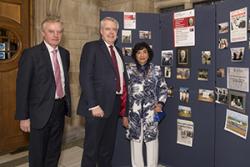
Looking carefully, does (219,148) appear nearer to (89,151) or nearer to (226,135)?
(226,135)

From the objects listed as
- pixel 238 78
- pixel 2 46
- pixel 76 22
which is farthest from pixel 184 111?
pixel 2 46

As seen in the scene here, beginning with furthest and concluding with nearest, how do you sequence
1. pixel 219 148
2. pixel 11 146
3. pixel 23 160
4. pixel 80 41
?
1. pixel 80 41
2. pixel 11 146
3. pixel 23 160
4. pixel 219 148

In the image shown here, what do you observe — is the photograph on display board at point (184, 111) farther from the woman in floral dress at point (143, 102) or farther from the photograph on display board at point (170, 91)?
the woman in floral dress at point (143, 102)

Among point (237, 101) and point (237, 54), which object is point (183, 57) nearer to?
point (237, 54)

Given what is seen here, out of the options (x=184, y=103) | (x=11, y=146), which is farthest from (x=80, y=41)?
(x=184, y=103)

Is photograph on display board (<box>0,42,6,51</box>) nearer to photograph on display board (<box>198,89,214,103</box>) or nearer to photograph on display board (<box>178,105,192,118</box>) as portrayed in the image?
photograph on display board (<box>178,105,192,118</box>)

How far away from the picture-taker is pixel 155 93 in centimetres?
245

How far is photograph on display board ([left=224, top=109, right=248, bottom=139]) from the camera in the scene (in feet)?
6.56

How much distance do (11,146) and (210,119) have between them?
8.31ft

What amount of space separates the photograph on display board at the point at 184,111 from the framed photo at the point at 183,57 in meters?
0.42

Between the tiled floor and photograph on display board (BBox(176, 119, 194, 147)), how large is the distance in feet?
3.91

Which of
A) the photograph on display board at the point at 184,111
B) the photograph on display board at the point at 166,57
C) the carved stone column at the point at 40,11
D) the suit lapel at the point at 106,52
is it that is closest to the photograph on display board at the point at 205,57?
the photograph on display board at the point at 166,57

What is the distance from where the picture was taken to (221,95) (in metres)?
2.26

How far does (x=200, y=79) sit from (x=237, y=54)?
479 mm
